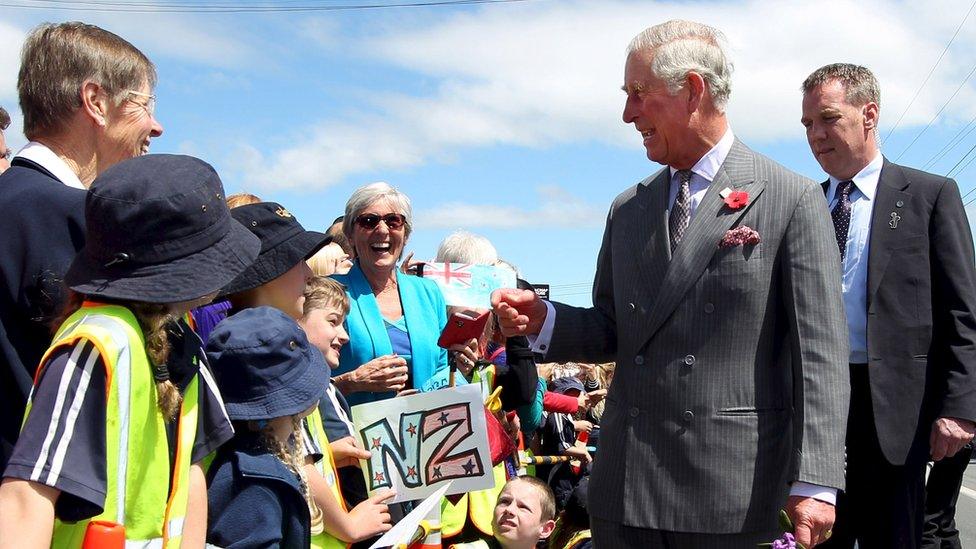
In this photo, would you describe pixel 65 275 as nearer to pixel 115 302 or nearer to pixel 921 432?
pixel 115 302

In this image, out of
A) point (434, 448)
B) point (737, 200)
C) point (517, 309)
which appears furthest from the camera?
point (434, 448)

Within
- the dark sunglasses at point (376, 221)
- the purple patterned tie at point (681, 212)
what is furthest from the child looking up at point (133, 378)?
the dark sunglasses at point (376, 221)

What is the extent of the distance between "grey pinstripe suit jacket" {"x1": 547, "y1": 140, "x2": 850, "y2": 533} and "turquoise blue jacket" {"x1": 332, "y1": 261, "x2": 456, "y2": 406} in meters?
1.57

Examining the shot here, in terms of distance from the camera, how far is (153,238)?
215 centimetres

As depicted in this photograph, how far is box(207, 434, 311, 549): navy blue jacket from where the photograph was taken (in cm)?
290

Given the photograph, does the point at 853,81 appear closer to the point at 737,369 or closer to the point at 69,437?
the point at 737,369

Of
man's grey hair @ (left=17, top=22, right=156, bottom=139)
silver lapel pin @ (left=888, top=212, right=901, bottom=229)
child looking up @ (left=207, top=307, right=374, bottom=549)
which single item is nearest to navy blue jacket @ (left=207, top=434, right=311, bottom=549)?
child looking up @ (left=207, top=307, right=374, bottom=549)

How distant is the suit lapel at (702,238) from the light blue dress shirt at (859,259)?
1185mm

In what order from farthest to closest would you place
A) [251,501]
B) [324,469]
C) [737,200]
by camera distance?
[324,469] → [737,200] → [251,501]

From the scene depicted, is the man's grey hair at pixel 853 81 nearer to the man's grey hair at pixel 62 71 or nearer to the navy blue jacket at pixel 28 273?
the man's grey hair at pixel 62 71

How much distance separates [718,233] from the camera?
9.84 ft

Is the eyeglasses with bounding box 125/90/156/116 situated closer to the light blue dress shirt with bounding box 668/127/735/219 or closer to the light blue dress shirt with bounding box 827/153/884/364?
the light blue dress shirt with bounding box 668/127/735/219

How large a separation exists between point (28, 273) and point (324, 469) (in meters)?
1.40

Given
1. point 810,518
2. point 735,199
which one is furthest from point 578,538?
point 735,199
